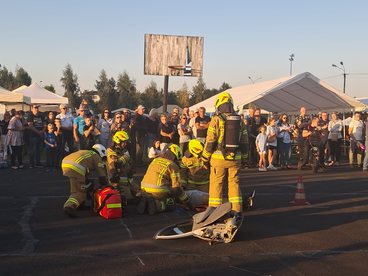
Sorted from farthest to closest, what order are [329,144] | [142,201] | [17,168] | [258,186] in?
[329,144] → [17,168] → [258,186] → [142,201]

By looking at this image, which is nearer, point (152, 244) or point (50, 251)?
point (50, 251)

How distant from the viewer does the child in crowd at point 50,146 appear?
1509cm

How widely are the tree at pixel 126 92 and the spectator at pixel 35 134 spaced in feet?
165

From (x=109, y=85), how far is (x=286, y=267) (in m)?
62.5

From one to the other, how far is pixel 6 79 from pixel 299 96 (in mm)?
53693

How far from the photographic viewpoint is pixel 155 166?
8.77 metres

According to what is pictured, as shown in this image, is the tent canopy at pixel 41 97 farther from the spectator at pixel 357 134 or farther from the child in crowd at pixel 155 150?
the spectator at pixel 357 134

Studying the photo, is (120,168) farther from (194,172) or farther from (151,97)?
(151,97)

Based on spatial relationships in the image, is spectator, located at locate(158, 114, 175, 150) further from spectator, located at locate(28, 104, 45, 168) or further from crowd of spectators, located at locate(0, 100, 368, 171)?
spectator, located at locate(28, 104, 45, 168)

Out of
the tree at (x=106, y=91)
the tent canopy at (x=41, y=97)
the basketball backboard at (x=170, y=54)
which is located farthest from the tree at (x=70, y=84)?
the basketball backboard at (x=170, y=54)

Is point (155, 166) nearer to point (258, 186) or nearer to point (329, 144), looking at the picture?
point (258, 186)

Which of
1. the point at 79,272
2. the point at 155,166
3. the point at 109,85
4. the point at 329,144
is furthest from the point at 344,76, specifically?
the point at 79,272

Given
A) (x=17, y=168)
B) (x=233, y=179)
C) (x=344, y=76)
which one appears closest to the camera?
(x=233, y=179)

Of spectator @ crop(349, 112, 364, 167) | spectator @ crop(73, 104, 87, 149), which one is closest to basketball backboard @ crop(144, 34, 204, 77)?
spectator @ crop(73, 104, 87, 149)
